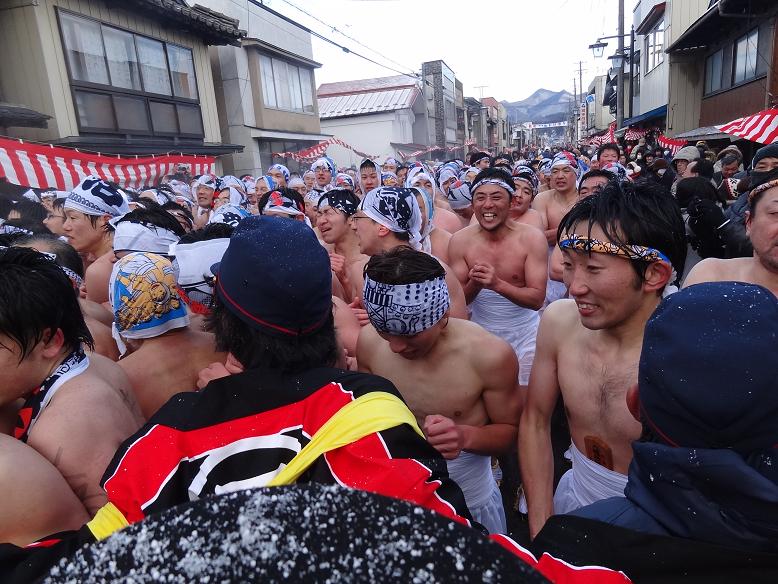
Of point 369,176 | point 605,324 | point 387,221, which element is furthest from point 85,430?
point 369,176

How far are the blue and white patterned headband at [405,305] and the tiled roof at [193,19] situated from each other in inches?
527

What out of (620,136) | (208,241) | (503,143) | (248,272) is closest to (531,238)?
(208,241)

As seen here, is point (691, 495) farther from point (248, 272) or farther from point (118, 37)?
point (118, 37)

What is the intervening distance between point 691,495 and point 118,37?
1505 cm

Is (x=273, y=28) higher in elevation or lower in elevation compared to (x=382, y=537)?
higher

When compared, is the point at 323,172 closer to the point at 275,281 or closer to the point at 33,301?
the point at 33,301

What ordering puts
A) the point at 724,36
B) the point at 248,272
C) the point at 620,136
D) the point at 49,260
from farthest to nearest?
the point at 620,136, the point at 724,36, the point at 49,260, the point at 248,272

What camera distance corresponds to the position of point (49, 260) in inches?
74.4

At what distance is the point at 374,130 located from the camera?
34.3 meters

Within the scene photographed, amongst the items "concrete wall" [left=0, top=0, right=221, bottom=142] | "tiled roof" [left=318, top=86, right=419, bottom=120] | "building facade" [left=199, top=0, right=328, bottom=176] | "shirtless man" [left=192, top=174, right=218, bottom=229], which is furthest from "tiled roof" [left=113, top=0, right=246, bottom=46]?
"tiled roof" [left=318, top=86, right=419, bottom=120]

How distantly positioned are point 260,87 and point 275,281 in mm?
19075

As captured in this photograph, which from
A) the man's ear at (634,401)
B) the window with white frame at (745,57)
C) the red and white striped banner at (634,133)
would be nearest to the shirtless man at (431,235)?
the man's ear at (634,401)

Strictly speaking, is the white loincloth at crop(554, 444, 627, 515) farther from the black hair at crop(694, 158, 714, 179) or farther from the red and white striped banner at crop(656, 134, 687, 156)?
the red and white striped banner at crop(656, 134, 687, 156)

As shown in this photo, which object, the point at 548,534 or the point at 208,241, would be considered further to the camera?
the point at 208,241
